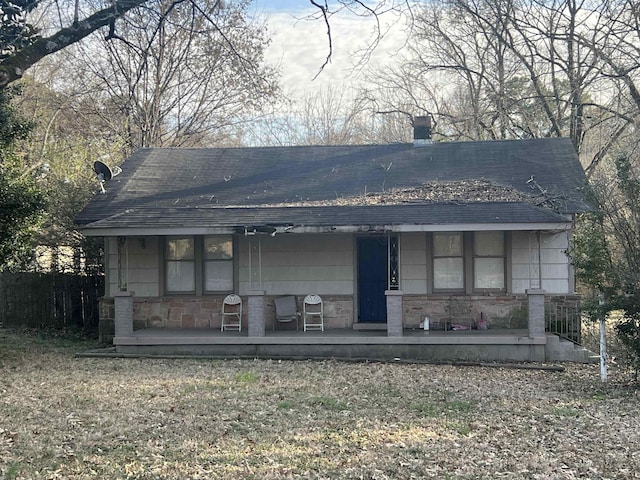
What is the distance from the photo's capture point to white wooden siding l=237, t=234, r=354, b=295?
13.1 metres

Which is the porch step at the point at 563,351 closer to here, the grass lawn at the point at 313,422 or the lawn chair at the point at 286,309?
the grass lawn at the point at 313,422

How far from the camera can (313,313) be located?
1294 cm

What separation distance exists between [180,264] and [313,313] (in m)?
3.05

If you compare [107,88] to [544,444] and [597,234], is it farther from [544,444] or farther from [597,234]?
[544,444]

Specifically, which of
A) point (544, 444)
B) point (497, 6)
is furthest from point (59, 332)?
point (497, 6)

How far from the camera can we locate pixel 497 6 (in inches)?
800

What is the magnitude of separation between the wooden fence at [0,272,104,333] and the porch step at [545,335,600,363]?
1053cm

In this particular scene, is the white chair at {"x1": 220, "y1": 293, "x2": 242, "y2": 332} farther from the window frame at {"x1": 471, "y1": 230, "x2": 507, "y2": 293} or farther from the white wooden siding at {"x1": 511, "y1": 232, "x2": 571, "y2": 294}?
the white wooden siding at {"x1": 511, "y1": 232, "x2": 571, "y2": 294}

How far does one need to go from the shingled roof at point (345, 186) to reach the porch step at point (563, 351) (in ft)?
7.47

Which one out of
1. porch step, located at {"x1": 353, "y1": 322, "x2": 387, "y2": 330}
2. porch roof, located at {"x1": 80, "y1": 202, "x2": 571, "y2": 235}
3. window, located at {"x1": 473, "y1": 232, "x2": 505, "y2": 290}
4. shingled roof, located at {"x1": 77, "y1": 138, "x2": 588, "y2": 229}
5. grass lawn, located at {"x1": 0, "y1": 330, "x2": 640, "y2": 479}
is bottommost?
grass lawn, located at {"x1": 0, "y1": 330, "x2": 640, "y2": 479}

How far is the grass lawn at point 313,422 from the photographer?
18.2 feet

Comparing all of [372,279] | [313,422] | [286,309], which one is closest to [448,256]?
[372,279]

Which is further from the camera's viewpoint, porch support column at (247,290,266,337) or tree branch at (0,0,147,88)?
porch support column at (247,290,266,337)

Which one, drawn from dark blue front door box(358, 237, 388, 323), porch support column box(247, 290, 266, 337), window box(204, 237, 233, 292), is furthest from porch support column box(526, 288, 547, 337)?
window box(204, 237, 233, 292)
